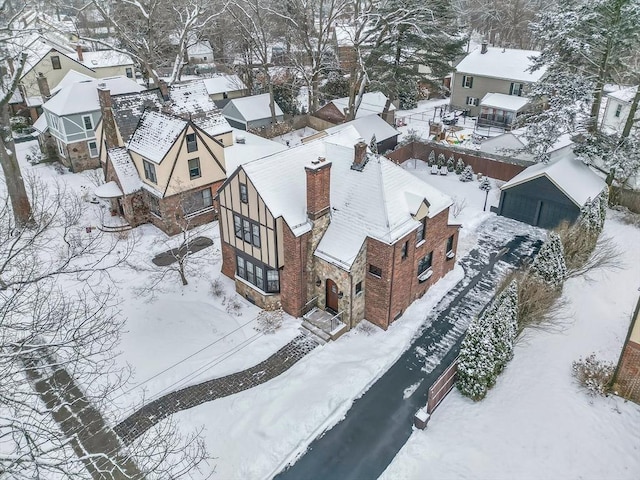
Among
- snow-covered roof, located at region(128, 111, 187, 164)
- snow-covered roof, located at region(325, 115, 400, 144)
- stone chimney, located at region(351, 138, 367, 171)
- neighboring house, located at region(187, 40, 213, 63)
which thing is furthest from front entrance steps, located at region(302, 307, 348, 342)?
neighboring house, located at region(187, 40, 213, 63)

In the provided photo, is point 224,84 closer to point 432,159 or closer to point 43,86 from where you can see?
point 43,86

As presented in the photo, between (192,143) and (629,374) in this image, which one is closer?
(629,374)

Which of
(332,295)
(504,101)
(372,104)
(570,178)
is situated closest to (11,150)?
(332,295)

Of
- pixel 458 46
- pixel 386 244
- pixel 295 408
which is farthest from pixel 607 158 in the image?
pixel 295 408

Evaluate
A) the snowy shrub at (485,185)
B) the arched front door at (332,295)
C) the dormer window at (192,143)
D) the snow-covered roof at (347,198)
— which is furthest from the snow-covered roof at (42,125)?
the snowy shrub at (485,185)

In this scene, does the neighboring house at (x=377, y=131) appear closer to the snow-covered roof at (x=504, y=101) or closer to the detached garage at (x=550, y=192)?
the snow-covered roof at (x=504, y=101)

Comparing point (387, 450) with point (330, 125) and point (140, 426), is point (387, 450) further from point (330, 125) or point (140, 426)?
point (330, 125)
